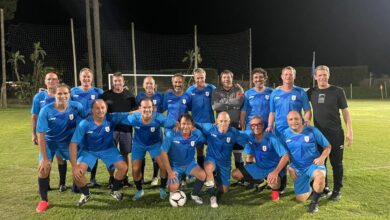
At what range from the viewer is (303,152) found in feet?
14.7

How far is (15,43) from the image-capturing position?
23859 mm

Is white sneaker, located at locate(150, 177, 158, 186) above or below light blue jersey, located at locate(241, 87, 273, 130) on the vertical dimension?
below

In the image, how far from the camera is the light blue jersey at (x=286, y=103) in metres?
4.95

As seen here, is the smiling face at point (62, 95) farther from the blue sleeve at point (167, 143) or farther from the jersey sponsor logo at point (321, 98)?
the jersey sponsor logo at point (321, 98)

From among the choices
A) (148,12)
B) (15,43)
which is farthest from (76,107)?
(148,12)

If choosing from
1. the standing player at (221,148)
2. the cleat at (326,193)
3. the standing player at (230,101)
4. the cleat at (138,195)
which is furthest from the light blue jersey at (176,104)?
the cleat at (326,193)

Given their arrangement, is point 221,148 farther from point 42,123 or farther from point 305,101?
point 42,123

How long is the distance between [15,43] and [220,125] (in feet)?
74.9

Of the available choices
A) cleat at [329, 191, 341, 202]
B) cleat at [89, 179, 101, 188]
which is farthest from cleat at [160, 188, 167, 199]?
cleat at [329, 191, 341, 202]

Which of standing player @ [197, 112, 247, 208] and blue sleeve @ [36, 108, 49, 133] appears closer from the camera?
blue sleeve @ [36, 108, 49, 133]

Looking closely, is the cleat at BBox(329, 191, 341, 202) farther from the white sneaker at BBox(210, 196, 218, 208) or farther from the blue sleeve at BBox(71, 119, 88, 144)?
the blue sleeve at BBox(71, 119, 88, 144)

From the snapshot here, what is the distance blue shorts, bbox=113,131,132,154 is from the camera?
17.2ft

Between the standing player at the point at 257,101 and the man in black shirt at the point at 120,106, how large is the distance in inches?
62.9

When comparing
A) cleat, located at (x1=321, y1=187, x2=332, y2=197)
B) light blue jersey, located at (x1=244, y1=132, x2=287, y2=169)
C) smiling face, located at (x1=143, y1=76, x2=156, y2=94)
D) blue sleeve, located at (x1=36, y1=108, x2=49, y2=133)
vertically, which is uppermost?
smiling face, located at (x1=143, y1=76, x2=156, y2=94)
